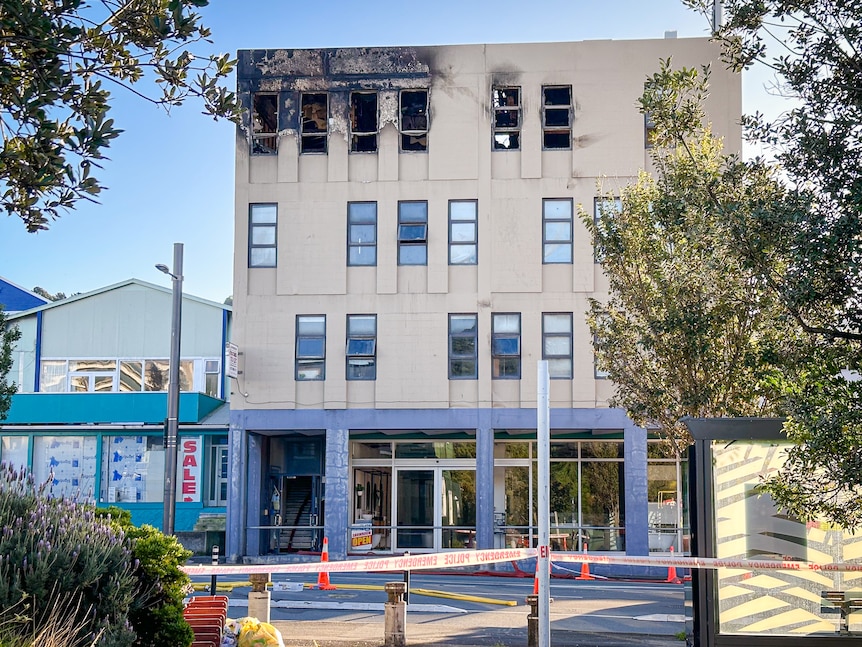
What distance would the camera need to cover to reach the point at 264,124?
101 ft

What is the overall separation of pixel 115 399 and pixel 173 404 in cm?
802

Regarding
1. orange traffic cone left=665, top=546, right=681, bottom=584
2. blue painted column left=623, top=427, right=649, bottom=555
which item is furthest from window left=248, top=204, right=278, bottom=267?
orange traffic cone left=665, top=546, right=681, bottom=584

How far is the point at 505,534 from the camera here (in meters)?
29.5

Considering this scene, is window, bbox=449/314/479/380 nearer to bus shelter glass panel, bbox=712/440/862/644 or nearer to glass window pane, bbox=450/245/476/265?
glass window pane, bbox=450/245/476/265

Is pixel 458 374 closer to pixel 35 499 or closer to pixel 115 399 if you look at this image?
pixel 115 399

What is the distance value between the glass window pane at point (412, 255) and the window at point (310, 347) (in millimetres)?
2711

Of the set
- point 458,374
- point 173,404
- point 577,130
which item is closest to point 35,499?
point 173,404

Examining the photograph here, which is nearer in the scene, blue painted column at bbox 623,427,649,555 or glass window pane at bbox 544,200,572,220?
blue painted column at bbox 623,427,649,555

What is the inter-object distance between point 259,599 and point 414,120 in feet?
61.9

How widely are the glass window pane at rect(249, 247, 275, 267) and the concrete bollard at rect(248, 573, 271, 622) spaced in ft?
56.1

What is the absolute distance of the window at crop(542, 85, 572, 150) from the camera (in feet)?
96.5

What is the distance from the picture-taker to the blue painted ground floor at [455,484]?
93.7ft

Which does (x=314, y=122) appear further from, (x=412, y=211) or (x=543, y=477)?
(x=543, y=477)

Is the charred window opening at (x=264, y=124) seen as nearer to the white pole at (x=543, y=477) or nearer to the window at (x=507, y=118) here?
the window at (x=507, y=118)
